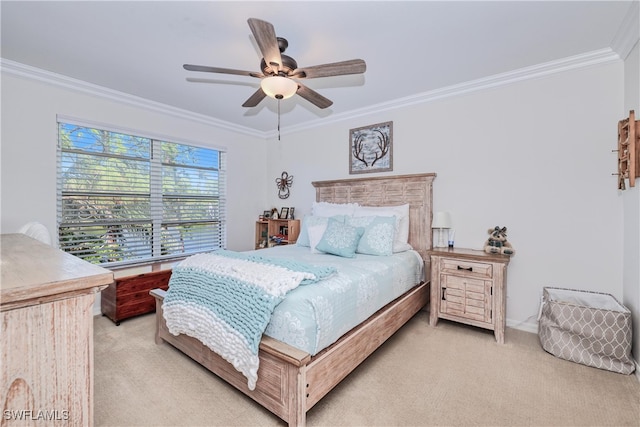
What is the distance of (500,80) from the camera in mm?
2920

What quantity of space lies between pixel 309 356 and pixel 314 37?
225 cm

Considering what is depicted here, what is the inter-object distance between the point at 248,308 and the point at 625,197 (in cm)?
308

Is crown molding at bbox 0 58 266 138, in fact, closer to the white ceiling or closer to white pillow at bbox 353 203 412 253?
the white ceiling

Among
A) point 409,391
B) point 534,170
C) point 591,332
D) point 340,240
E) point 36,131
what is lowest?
point 409,391

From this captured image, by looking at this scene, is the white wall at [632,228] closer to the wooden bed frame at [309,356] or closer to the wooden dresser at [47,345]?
the wooden bed frame at [309,356]

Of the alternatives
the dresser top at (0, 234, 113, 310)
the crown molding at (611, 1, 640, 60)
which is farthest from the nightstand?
the dresser top at (0, 234, 113, 310)

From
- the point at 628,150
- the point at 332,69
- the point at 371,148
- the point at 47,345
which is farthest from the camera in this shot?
the point at 371,148

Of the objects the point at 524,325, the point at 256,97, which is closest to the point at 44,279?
the point at 256,97

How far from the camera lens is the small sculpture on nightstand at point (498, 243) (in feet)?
9.25

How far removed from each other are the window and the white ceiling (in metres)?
0.75

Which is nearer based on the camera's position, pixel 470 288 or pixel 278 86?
pixel 278 86

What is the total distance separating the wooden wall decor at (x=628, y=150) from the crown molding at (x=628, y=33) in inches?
22.5

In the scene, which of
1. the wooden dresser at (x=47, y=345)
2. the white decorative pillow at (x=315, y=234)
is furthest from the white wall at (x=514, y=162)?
the wooden dresser at (x=47, y=345)

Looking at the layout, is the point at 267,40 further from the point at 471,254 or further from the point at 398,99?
the point at 471,254
